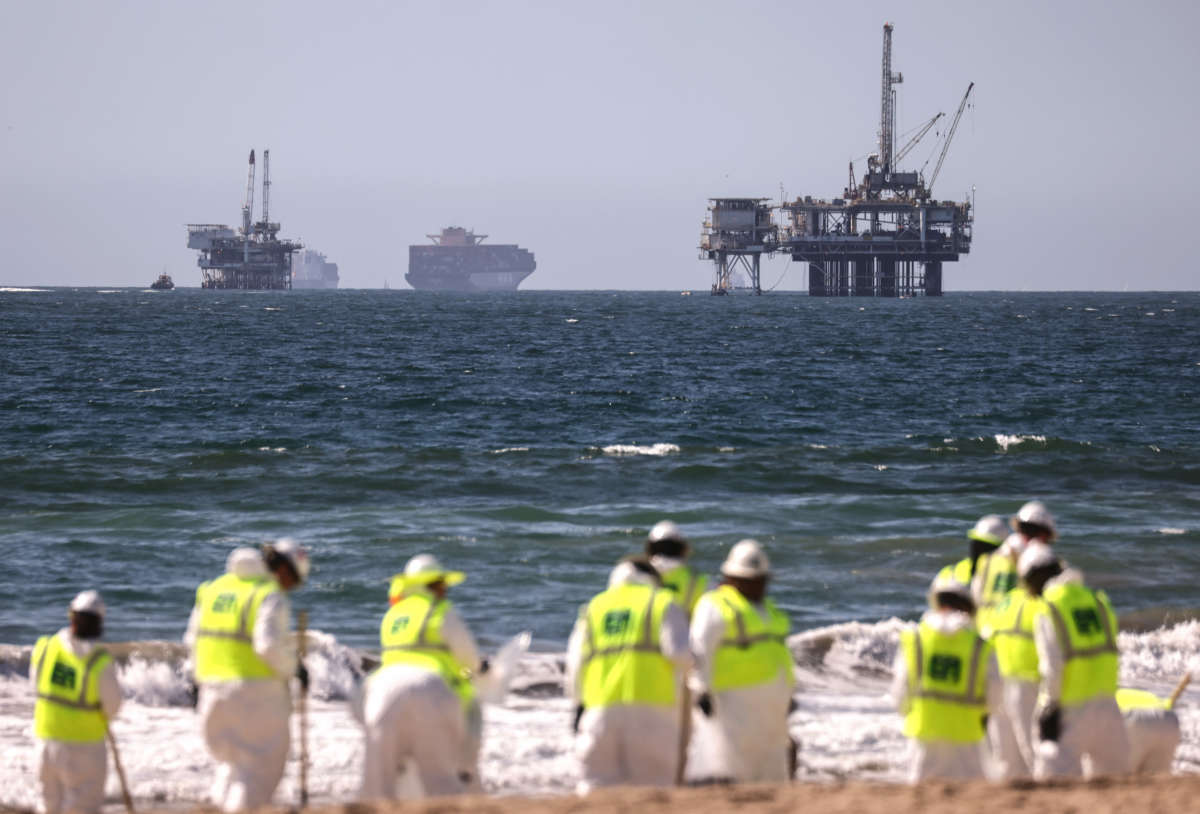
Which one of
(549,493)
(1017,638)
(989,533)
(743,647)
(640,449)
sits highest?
(989,533)

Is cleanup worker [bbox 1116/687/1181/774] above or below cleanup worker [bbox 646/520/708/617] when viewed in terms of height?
below

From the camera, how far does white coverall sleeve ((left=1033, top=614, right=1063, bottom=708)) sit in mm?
8359

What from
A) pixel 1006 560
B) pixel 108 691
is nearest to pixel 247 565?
pixel 108 691

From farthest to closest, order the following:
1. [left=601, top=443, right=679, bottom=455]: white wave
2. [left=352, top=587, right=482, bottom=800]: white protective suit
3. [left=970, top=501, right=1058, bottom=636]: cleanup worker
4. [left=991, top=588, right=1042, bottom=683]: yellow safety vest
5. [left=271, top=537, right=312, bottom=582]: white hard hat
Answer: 1. [left=601, top=443, right=679, bottom=455]: white wave
2. [left=970, top=501, right=1058, bottom=636]: cleanup worker
3. [left=991, top=588, right=1042, bottom=683]: yellow safety vest
4. [left=271, top=537, right=312, bottom=582]: white hard hat
5. [left=352, top=587, right=482, bottom=800]: white protective suit

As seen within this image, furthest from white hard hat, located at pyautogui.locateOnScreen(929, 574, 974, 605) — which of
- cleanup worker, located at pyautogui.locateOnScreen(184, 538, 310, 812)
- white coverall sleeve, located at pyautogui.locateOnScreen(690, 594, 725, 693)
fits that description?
cleanup worker, located at pyautogui.locateOnScreen(184, 538, 310, 812)

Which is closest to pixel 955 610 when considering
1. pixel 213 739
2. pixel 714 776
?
pixel 714 776

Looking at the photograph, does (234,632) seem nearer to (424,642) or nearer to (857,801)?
(424,642)

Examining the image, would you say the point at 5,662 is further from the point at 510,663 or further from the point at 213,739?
the point at 510,663

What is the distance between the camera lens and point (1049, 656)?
8383mm

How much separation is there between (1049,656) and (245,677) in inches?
178

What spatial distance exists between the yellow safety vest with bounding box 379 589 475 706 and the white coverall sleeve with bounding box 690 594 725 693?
126 cm

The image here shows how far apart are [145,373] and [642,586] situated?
2203 inches

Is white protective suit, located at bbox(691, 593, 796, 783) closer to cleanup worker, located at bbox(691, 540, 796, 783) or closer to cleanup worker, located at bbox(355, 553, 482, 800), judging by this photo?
cleanup worker, located at bbox(691, 540, 796, 783)

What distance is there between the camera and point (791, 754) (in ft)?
30.5
